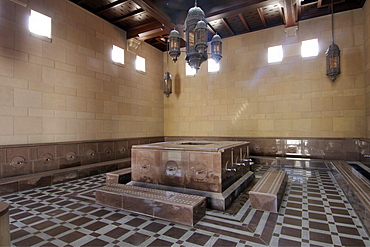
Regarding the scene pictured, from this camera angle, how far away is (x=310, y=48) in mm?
6832

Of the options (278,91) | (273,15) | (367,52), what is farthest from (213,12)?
(367,52)

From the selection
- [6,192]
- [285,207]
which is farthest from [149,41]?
[285,207]

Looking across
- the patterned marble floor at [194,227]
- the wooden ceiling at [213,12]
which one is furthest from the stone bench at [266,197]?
the wooden ceiling at [213,12]

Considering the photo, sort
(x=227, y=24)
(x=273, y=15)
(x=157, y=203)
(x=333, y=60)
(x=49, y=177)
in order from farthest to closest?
1. (x=227, y=24)
2. (x=273, y=15)
3. (x=333, y=60)
4. (x=49, y=177)
5. (x=157, y=203)

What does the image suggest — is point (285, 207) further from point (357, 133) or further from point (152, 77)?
point (152, 77)

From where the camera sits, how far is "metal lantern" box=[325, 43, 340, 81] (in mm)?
6148

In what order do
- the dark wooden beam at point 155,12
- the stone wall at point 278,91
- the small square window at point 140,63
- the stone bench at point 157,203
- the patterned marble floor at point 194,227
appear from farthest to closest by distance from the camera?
the small square window at point 140,63 < the stone wall at point 278,91 < the dark wooden beam at point 155,12 < the stone bench at point 157,203 < the patterned marble floor at point 194,227

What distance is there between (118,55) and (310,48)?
20.6 ft

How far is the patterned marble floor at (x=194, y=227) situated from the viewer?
242cm

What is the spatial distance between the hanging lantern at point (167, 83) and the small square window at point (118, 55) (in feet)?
6.17

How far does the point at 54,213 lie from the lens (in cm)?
322

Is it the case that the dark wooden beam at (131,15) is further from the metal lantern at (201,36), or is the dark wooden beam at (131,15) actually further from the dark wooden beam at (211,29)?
the metal lantern at (201,36)

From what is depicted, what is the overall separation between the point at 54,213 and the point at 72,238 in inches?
38.1

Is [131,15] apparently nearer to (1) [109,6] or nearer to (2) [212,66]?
(1) [109,6]
